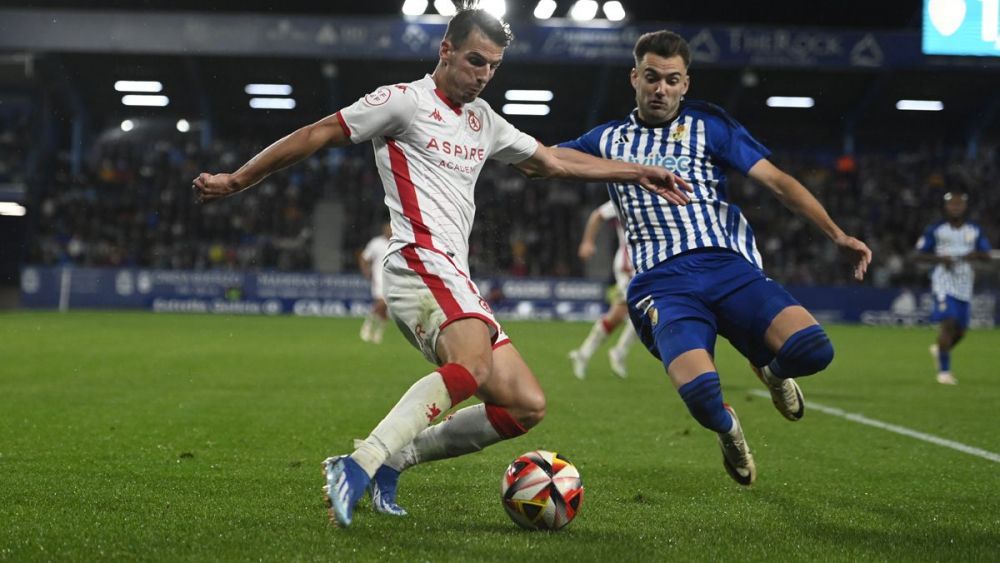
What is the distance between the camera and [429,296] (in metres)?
4.34

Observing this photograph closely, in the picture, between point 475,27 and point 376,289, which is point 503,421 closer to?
point 475,27

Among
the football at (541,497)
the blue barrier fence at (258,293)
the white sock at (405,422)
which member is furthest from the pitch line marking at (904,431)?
the blue barrier fence at (258,293)

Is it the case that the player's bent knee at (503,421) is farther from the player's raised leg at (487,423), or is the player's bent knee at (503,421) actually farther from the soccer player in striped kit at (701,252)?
the soccer player in striped kit at (701,252)

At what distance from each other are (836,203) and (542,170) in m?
30.5

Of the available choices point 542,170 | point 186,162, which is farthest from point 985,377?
point 186,162

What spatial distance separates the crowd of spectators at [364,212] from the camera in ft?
101

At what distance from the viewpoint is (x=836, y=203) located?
33719 mm

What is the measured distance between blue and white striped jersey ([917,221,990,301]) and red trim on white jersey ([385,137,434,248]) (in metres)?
10.0

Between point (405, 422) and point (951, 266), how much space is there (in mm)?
10598

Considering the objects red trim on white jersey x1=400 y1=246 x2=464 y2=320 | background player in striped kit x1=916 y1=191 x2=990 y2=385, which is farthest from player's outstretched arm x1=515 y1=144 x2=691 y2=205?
background player in striped kit x1=916 y1=191 x2=990 y2=385

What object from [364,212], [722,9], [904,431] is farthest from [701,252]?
[722,9]

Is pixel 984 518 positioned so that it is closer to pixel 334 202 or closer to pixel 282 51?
pixel 282 51

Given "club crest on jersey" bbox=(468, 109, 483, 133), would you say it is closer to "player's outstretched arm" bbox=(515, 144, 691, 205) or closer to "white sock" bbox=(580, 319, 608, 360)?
"player's outstretched arm" bbox=(515, 144, 691, 205)

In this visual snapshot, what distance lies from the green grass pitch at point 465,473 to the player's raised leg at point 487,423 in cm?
19
